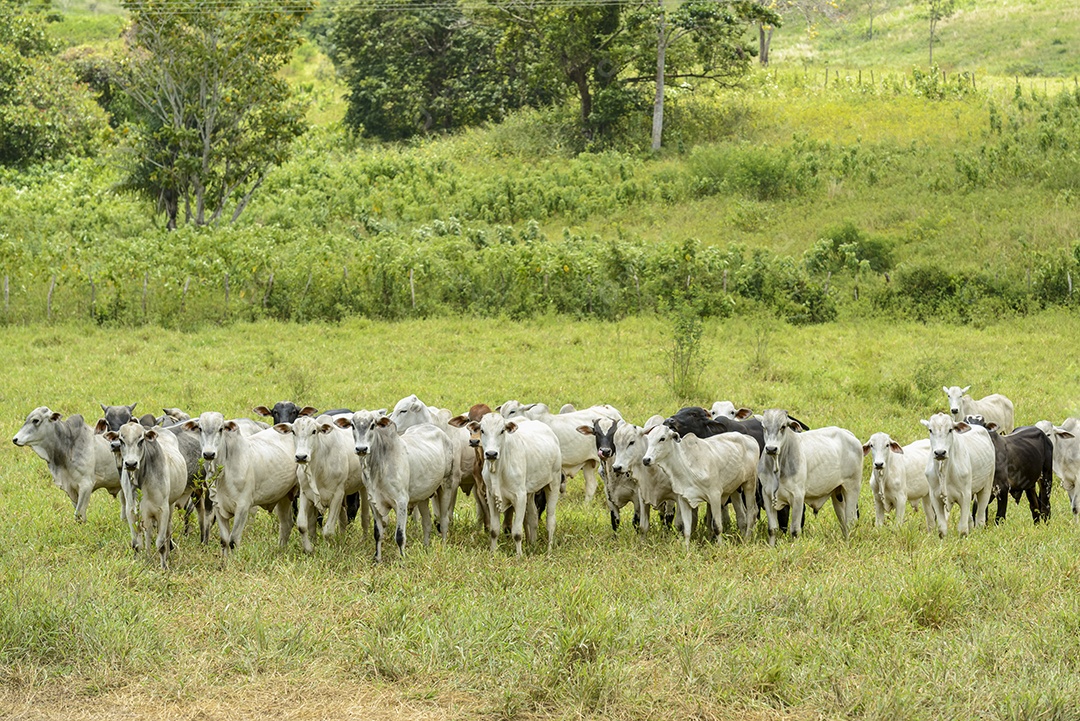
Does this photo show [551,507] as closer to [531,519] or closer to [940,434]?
[531,519]

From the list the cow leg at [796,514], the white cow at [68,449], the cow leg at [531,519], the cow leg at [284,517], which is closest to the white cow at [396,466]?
the cow leg at [531,519]

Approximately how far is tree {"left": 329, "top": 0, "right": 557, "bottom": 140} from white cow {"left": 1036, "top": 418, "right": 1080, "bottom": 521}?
29955 mm

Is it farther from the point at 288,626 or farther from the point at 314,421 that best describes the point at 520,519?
the point at 288,626

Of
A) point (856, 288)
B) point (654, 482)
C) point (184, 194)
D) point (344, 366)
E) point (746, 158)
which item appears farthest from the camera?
point (746, 158)

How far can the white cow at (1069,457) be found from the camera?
11.2m

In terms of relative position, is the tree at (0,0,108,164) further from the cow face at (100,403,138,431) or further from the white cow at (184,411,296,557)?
the white cow at (184,411,296,557)

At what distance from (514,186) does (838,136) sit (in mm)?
10482

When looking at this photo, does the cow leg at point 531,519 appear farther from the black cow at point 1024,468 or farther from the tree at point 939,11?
A: the tree at point 939,11

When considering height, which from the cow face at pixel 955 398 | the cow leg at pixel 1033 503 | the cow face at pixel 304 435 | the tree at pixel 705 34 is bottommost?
the cow leg at pixel 1033 503

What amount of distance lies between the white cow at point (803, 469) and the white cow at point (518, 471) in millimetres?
1925

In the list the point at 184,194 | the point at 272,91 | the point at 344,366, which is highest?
the point at 272,91

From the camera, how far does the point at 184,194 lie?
28.8 metres

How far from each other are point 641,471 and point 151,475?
4.28 metres

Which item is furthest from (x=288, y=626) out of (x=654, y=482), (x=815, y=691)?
(x=654, y=482)
